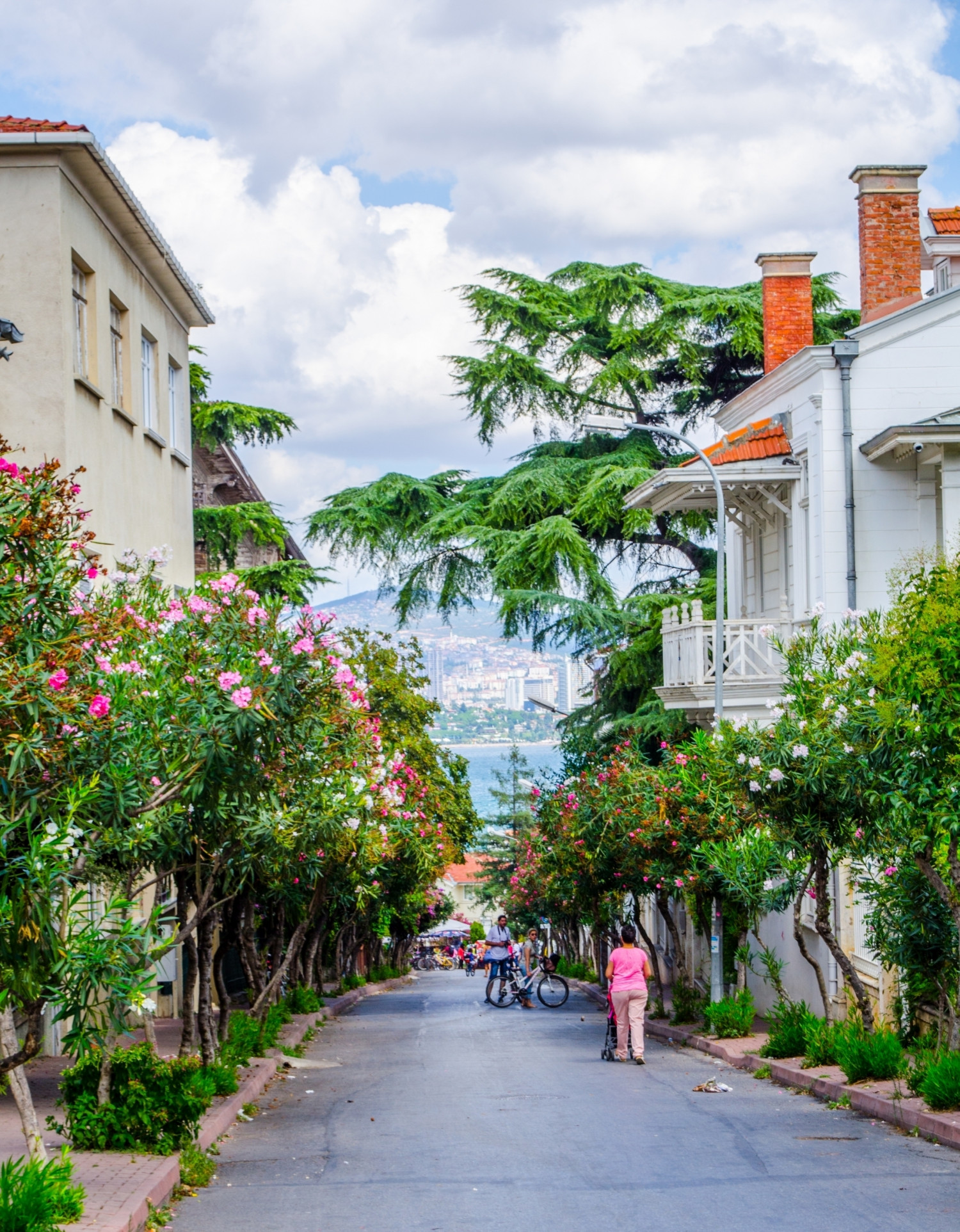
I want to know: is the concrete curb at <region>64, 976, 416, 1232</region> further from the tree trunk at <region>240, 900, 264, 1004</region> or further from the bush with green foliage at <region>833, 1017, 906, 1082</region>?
the bush with green foliage at <region>833, 1017, 906, 1082</region>

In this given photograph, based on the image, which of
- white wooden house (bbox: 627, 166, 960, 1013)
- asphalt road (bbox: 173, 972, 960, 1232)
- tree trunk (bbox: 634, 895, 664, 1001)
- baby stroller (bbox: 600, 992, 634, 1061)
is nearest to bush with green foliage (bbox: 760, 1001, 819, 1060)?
asphalt road (bbox: 173, 972, 960, 1232)

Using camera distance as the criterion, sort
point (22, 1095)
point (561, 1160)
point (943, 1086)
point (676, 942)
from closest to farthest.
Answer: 1. point (22, 1095)
2. point (561, 1160)
3. point (943, 1086)
4. point (676, 942)

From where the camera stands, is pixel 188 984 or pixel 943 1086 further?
pixel 188 984

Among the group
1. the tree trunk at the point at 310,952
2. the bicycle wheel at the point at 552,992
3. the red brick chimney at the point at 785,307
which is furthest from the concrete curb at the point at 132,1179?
the red brick chimney at the point at 785,307

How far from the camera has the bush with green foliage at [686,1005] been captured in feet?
77.8

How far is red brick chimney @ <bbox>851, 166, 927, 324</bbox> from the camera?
26.2 meters

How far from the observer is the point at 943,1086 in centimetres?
1173

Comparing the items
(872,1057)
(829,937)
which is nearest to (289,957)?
(829,937)

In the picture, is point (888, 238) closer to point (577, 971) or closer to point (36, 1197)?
point (36, 1197)

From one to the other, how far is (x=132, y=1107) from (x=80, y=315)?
10120 mm

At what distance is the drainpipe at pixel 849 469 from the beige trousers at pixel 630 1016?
7768mm

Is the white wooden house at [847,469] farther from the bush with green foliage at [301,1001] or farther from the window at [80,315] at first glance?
the window at [80,315]

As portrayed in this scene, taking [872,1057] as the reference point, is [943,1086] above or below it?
above

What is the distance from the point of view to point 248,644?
34.4ft
